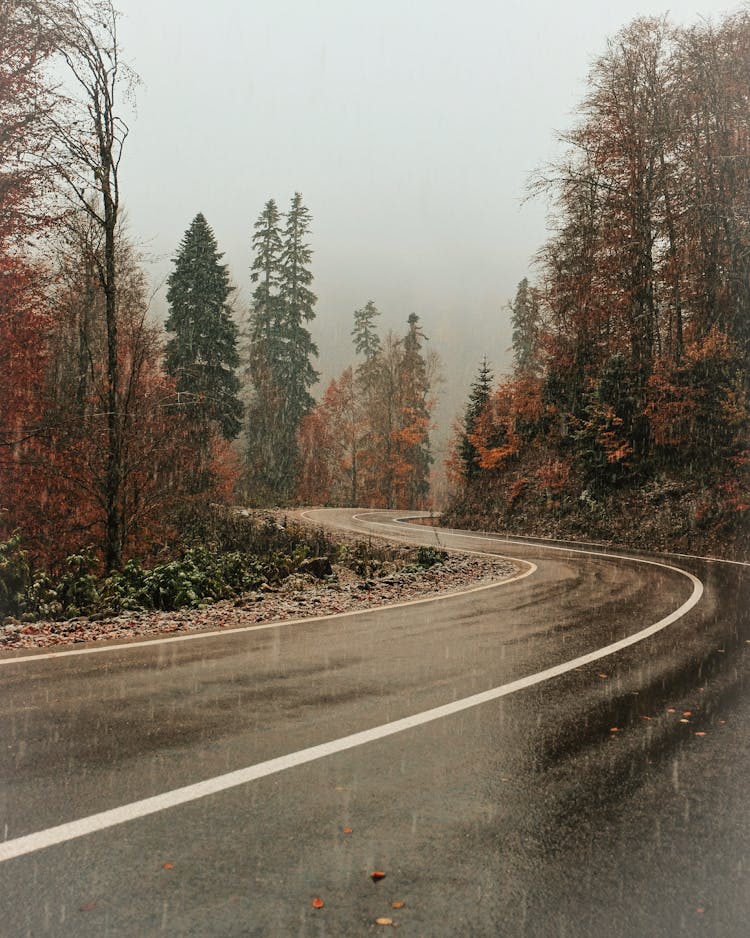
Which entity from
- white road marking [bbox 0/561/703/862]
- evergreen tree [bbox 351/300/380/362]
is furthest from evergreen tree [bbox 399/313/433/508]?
white road marking [bbox 0/561/703/862]

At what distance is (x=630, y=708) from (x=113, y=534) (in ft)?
36.0

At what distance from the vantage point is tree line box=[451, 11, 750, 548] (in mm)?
21953

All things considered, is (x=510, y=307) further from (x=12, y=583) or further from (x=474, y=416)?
(x=12, y=583)

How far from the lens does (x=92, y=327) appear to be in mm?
22797

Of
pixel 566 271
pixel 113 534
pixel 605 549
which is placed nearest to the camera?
pixel 113 534

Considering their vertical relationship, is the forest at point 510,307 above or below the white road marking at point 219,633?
above

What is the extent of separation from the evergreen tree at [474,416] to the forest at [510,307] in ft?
0.51

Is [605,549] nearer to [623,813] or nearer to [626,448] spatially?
[626,448]

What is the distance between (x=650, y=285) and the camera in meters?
25.0

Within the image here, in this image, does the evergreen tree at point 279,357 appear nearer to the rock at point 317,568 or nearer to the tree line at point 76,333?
the tree line at point 76,333

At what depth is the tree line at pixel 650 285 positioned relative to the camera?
2195 centimetres

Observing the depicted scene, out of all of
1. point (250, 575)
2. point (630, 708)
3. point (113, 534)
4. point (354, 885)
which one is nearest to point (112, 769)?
point (354, 885)

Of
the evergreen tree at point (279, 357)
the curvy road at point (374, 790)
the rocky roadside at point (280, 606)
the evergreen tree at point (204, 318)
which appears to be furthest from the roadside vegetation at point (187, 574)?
the evergreen tree at point (279, 357)

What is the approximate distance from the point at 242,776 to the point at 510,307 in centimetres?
4151
